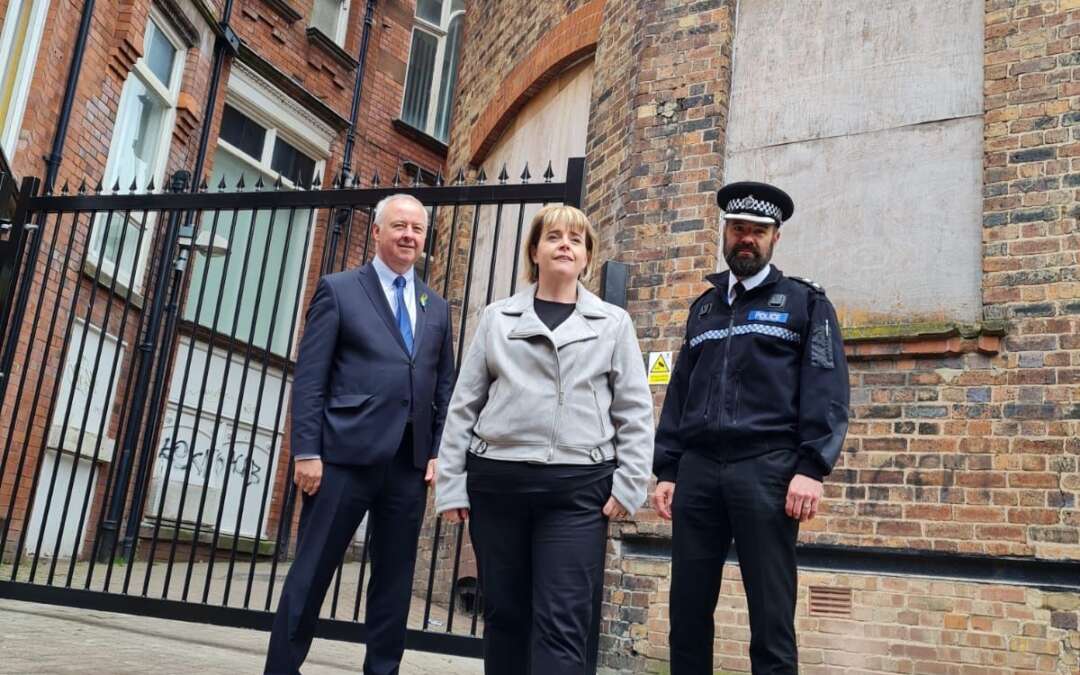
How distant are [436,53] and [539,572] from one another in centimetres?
1473

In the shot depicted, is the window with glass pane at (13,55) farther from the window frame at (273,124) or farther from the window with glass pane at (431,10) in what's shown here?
the window with glass pane at (431,10)

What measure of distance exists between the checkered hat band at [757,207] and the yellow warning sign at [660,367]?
2.61 m

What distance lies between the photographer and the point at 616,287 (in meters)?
5.02

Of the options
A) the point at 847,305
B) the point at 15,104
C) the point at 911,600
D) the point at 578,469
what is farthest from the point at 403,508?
the point at 15,104

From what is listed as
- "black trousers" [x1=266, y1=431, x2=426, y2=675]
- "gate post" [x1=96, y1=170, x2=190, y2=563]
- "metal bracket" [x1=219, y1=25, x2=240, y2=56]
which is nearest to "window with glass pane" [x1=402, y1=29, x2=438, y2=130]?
"metal bracket" [x1=219, y1=25, x2=240, y2=56]

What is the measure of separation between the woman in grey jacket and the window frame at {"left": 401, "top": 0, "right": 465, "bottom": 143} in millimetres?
13050

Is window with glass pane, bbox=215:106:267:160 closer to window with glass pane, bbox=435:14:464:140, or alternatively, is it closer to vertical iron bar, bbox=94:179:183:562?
window with glass pane, bbox=435:14:464:140

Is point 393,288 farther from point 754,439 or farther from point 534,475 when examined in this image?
point 754,439

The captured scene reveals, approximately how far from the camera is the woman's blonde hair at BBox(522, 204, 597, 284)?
10.6 ft

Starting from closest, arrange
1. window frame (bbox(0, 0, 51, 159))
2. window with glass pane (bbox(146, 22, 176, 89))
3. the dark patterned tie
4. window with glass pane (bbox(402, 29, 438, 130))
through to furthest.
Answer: the dark patterned tie → window frame (bbox(0, 0, 51, 159)) → window with glass pane (bbox(146, 22, 176, 89)) → window with glass pane (bbox(402, 29, 438, 130))

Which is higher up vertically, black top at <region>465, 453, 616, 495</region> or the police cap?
the police cap

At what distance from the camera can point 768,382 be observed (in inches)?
127

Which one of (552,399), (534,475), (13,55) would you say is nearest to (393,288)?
(552,399)

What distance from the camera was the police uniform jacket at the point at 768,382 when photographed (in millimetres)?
3152
